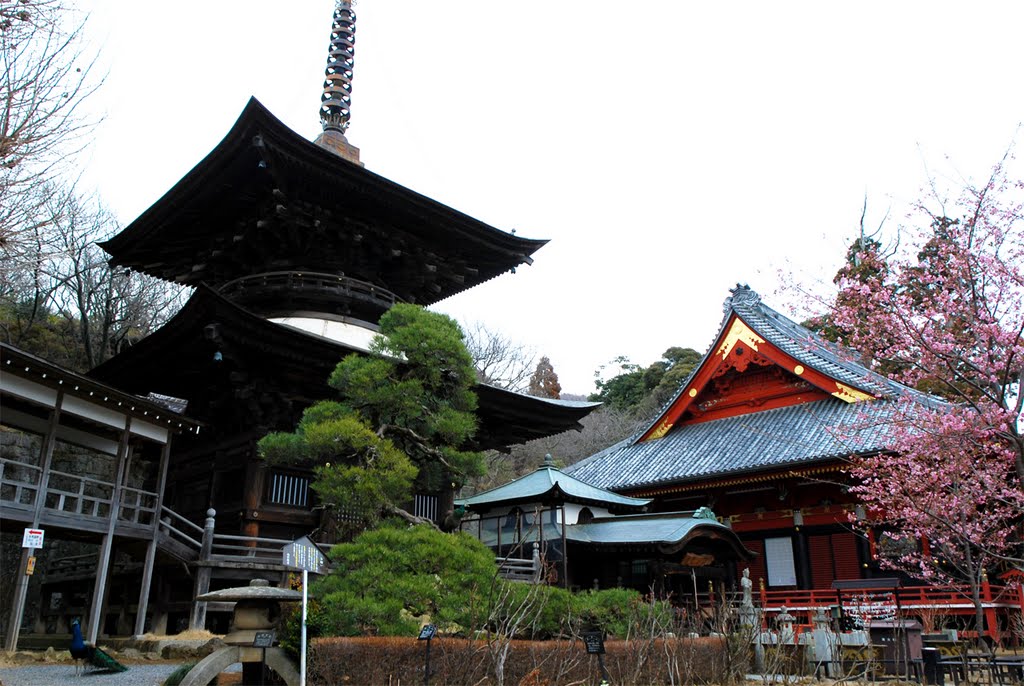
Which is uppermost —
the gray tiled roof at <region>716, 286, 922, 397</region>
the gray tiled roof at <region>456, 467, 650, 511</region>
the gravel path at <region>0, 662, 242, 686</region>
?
the gray tiled roof at <region>716, 286, 922, 397</region>

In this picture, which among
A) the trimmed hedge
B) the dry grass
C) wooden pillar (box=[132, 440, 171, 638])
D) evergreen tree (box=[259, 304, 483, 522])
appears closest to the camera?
the trimmed hedge

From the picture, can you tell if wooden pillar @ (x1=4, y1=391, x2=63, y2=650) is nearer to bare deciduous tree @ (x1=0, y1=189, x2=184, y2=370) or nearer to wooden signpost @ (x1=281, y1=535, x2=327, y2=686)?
wooden signpost @ (x1=281, y1=535, x2=327, y2=686)

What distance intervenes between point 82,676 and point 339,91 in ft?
44.7

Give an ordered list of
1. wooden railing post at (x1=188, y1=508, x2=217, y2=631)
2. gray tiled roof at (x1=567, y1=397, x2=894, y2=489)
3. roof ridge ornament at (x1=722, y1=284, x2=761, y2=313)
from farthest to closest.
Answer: roof ridge ornament at (x1=722, y1=284, x2=761, y2=313), gray tiled roof at (x1=567, y1=397, x2=894, y2=489), wooden railing post at (x1=188, y1=508, x2=217, y2=631)

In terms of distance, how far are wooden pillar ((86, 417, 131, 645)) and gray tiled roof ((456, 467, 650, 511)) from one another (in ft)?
21.4

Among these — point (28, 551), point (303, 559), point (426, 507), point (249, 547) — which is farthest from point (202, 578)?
point (303, 559)

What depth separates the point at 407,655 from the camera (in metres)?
8.05

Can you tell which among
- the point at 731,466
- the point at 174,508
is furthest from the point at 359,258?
the point at 731,466

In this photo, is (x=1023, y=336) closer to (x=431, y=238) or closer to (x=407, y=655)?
(x=407, y=655)

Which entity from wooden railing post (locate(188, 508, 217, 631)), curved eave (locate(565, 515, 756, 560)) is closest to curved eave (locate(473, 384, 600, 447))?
curved eave (locate(565, 515, 756, 560))

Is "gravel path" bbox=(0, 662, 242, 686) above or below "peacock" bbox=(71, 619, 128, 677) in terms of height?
below

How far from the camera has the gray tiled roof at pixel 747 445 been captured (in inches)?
682

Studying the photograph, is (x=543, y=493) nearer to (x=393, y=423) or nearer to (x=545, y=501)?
(x=545, y=501)

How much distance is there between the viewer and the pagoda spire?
17.4 meters
